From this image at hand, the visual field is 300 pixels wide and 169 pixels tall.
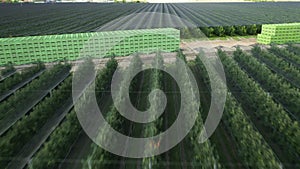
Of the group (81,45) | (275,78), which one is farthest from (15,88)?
(275,78)

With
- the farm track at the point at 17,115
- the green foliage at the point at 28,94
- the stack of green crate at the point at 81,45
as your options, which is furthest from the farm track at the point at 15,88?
the stack of green crate at the point at 81,45

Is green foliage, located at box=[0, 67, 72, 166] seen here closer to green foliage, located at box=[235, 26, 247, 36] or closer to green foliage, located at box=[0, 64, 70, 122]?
green foliage, located at box=[0, 64, 70, 122]

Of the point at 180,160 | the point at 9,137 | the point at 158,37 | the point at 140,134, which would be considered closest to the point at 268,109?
the point at 180,160

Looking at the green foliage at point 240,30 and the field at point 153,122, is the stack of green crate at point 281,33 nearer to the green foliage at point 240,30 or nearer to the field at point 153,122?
the green foliage at point 240,30

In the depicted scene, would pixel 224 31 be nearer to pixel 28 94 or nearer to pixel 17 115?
pixel 28 94

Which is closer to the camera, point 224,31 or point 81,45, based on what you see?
point 81,45

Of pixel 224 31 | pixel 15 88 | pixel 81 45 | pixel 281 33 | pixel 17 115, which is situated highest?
pixel 81 45

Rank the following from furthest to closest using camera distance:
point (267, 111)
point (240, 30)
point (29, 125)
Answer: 1. point (240, 30)
2. point (267, 111)
3. point (29, 125)
